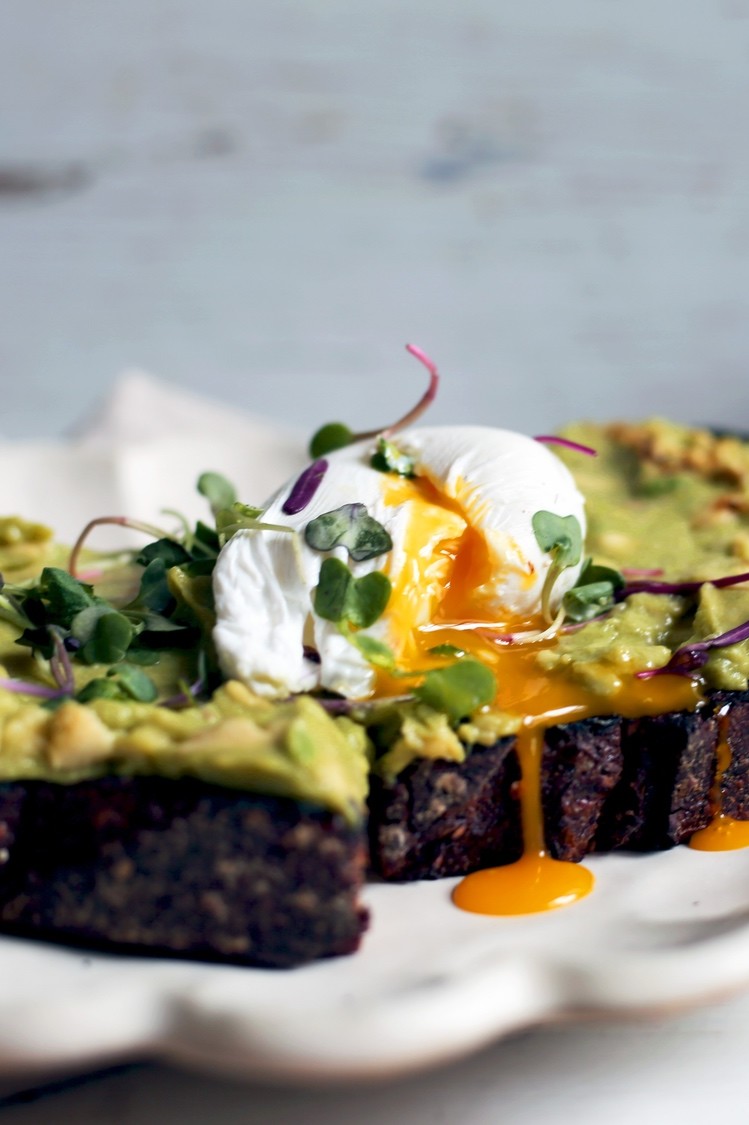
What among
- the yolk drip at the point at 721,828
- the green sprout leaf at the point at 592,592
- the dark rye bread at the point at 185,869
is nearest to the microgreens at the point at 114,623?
the dark rye bread at the point at 185,869

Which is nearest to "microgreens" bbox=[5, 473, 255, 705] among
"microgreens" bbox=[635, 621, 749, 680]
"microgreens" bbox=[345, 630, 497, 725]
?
"microgreens" bbox=[345, 630, 497, 725]

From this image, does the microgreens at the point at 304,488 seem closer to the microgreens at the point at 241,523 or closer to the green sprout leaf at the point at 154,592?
the microgreens at the point at 241,523

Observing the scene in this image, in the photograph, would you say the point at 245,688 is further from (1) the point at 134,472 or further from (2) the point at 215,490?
(1) the point at 134,472

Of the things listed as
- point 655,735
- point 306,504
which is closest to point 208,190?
point 306,504

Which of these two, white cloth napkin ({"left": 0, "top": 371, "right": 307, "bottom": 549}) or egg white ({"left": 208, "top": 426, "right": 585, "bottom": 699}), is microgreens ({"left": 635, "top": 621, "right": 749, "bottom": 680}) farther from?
white cloth napkin ({"left": 0, "top": 371, "right": 307, "bottom": 549})

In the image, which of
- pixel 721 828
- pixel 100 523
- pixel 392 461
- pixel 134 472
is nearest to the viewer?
pixel 721 828

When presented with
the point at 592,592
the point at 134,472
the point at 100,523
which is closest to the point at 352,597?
the point at 592,592

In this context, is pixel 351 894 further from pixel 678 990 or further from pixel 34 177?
pixel 34 177
